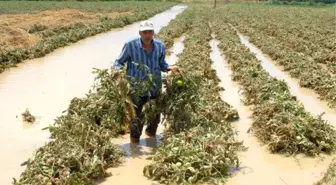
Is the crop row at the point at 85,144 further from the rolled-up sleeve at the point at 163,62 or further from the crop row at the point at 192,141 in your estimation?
the rolled-up sleeve at the point at 163,62

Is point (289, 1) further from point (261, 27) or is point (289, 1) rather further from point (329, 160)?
point (329, 160)

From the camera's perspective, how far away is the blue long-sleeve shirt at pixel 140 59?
21.0ft

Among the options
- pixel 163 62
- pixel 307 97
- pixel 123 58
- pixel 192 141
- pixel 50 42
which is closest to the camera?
pixel 192 141

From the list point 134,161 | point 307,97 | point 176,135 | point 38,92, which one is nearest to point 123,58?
point 176,135

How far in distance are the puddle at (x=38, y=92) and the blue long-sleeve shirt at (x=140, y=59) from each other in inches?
73.1

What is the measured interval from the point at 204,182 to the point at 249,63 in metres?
7.23

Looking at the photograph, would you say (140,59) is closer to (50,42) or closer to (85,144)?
(85,144)

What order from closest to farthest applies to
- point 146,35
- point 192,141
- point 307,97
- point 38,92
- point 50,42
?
point 192,141 → point 146,35 → point 307,97 → point 38,92 → point 50,42

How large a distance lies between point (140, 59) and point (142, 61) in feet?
0.14

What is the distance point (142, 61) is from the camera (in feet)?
21.2

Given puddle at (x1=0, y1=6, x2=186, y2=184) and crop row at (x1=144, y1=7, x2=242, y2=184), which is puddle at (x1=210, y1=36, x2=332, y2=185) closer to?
crop row at (x1=144, y1=7, x2=242, y2=184)

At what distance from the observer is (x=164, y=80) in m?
6.64

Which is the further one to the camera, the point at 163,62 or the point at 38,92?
the point at 38,92

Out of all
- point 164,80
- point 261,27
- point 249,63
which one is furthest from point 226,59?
point 261,27
